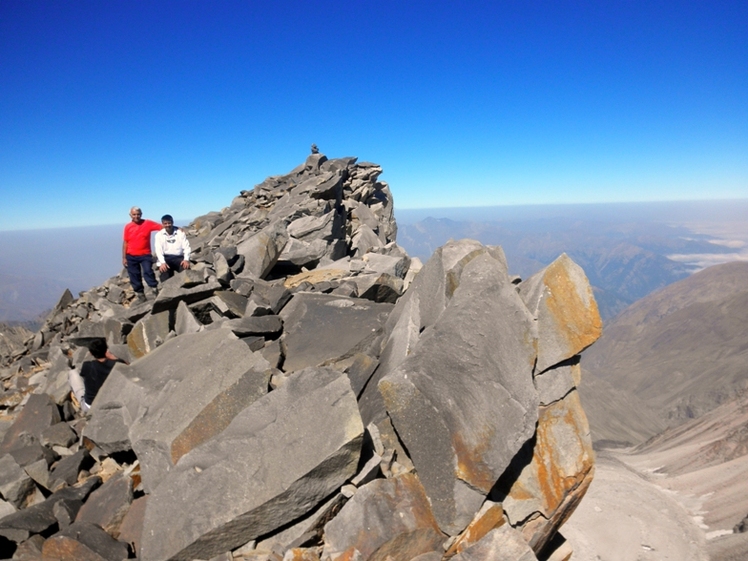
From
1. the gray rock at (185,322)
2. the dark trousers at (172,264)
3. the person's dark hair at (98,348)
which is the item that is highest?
the dark trousers at (172,264)

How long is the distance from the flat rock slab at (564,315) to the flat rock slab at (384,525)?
3.49 m

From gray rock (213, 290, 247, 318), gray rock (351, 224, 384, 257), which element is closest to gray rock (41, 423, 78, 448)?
gray rock (213, 290, 247, 318)

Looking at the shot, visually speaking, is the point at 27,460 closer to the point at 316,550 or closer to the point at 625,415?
the point at 316,550

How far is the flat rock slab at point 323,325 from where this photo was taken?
9491mm

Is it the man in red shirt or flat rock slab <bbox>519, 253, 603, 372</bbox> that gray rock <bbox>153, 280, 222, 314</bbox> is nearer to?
the man in red shirt

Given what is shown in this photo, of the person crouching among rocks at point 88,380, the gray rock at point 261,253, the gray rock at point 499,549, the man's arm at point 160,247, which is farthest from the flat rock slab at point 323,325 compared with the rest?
the man's arm at point 160,247

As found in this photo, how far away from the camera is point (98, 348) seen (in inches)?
495

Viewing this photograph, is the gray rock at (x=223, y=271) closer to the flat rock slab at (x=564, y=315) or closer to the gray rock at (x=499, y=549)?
the flat rock slab at (x=564, y=315)

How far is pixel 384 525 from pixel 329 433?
1.49 metres

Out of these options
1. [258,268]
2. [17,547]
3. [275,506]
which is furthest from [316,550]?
[258,268]

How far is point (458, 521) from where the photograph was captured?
20.3 feet

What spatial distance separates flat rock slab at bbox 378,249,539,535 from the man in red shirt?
11.8m

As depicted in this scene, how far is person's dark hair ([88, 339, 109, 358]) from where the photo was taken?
12.4 meters

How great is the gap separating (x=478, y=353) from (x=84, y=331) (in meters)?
13.3
